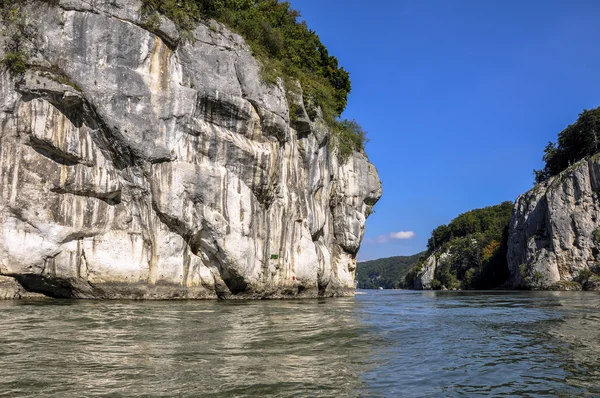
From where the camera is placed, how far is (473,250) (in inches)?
3600

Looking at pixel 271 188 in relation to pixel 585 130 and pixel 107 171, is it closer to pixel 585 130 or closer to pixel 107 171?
pixel 107 171

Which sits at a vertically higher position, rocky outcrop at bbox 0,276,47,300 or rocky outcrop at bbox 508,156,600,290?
rocky outcrop at bbox 508,156,600,290

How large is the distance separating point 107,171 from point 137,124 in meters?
2.35

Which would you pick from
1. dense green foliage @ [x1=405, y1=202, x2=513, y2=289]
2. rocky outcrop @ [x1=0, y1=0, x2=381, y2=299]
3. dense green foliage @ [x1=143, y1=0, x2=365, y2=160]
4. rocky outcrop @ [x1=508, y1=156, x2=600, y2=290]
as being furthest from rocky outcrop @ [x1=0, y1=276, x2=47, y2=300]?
dense green foliage @ [x1=405, y1=202, x2=513, y2=289]

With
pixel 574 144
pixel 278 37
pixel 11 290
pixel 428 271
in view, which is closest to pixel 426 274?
pixel 428 271

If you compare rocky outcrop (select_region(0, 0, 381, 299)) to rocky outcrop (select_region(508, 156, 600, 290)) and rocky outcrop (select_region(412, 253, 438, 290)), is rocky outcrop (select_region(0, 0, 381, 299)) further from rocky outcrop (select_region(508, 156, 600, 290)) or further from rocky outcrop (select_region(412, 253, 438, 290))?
rocky outcrop (select_region(412, 253, 438, 290))

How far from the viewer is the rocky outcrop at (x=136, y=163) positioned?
18.9 meters

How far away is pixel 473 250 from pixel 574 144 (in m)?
27.3

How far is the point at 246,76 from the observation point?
23703 mm

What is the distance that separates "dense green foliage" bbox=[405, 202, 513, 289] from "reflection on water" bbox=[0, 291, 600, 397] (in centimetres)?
7373

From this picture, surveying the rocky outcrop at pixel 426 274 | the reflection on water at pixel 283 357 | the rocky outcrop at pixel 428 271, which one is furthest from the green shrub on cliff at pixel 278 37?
the rocky outcrop at pixel 426 274

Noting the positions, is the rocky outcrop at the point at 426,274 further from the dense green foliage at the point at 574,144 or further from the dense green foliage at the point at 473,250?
the dense green foliage at the point at 574,144

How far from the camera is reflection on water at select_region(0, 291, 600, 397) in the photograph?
18.6 ft

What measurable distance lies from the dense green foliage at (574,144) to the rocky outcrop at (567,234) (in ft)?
24.8
